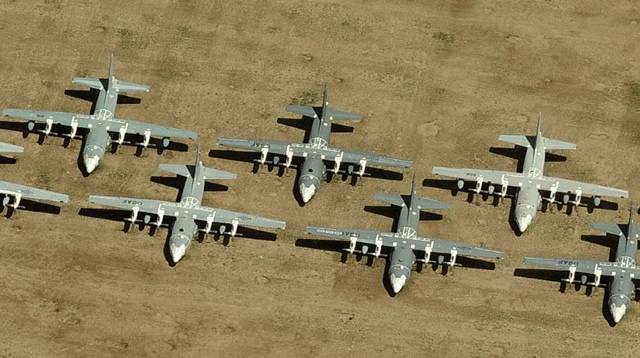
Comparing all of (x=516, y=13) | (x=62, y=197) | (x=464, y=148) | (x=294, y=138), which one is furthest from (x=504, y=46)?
(x=62, y=197)

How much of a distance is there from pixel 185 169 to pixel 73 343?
23868 millimetres

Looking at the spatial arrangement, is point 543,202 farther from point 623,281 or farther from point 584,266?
point 623,281

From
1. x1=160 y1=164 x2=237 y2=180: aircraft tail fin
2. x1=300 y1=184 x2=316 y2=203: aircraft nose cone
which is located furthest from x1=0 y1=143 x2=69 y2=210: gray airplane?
x1=300 y1=184 x2=316 y2=203: aircraft nose cone

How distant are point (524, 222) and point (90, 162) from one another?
169ft

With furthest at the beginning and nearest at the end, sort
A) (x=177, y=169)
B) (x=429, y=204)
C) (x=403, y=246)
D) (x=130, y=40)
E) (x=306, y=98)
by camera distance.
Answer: (x=130, y=40) → (x=306, y=98) → (x=177, y=169) → (x=429, y=204) → (x=403, y=246)

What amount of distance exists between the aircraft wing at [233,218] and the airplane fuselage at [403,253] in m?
13.2

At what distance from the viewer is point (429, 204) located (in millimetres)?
104688

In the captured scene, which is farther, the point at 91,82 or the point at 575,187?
the point at 91,82

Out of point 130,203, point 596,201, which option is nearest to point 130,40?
point 130,203

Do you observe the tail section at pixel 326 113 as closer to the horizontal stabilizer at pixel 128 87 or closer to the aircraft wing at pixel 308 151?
the aircraft wing at pixel 308 151

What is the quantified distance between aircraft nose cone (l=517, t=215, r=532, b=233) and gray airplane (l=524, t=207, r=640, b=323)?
15.3 feet

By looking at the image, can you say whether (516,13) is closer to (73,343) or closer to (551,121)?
(551,121)

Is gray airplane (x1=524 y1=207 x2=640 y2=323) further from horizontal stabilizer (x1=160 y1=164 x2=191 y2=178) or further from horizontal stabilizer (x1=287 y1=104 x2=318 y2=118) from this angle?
horizontal stabilizer (x1=160 y1=164 x2=191 y2=178)

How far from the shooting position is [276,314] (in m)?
98.8
